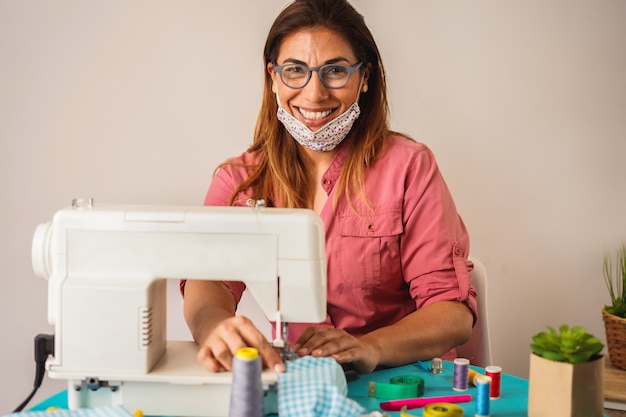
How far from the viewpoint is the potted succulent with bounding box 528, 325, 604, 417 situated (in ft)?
4.16

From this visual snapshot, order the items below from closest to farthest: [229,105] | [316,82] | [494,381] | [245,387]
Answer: [245,387] < [494,381] < [316,82] < [229,105]

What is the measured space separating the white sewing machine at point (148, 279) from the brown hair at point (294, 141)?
2.15ft

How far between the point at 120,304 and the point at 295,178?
2.80ft

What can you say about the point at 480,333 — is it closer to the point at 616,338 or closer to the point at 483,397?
the point at 483,397

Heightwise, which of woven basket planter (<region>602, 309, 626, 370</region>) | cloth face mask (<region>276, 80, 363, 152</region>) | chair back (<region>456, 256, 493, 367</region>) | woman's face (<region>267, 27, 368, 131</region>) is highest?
woman's face (<region>267, 27, 368, 131</region>)

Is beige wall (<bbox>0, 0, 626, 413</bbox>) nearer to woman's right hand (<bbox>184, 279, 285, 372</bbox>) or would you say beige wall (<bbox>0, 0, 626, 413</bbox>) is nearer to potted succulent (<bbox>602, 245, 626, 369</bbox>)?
potted succulent (<bbox>602, 245, 626, 369</bbox>)

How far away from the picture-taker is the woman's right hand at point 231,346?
4.52 feet

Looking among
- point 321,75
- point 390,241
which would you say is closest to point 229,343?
point 390,241

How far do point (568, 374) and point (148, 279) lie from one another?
2.47 feet

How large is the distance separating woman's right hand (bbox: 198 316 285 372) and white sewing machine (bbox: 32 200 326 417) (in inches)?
1.0

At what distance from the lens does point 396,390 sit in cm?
146

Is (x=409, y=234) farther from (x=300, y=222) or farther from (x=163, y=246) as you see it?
(x=163, y=246)

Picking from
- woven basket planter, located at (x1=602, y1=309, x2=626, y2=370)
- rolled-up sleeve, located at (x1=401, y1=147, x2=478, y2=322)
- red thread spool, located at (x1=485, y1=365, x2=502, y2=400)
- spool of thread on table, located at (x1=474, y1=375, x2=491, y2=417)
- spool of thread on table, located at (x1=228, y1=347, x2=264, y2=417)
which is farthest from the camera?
woven basket planter, located at (x1=602, y1=309, x2=626, y2=370)

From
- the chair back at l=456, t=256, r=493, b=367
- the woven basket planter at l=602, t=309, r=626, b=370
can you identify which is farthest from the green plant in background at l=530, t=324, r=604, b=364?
the woven basket planter at l=602, t=309, r=626, b=370
